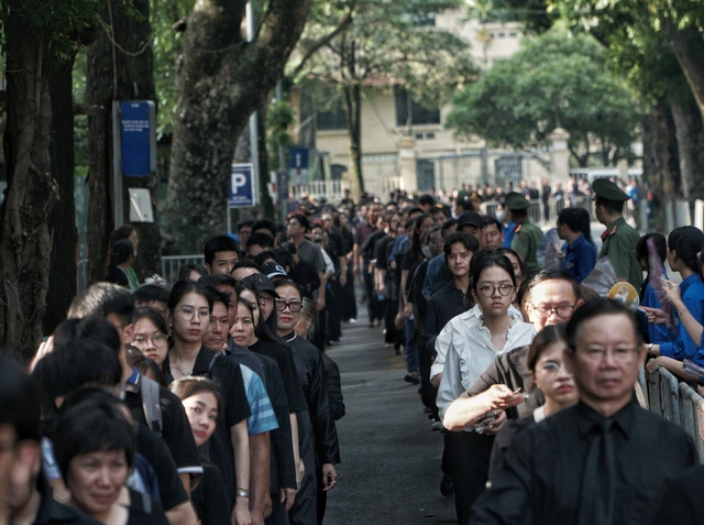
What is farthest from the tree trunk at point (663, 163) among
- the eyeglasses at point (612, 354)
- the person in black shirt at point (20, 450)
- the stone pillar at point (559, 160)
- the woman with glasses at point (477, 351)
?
the person in black shirt at point (20, 450)

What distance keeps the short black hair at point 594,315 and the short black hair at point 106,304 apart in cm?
180

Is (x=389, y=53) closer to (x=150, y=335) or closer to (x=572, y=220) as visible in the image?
(x=572, y=220)

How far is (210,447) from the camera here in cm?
578

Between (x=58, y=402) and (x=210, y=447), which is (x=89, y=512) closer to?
(x=58, y=402)

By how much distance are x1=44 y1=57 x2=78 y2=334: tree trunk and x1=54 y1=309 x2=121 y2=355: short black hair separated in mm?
6503

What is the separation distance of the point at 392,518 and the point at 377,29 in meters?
42.9

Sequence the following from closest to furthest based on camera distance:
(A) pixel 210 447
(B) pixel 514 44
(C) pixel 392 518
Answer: (A) pixel 210 447, (C) pixel 392 518, (B) pixel 514 44

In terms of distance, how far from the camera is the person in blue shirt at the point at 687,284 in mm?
7762

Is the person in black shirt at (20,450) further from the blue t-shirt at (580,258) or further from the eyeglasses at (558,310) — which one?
the blue t-shirt at (580,258)

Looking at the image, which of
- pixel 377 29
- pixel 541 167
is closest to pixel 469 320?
pixel 377 29

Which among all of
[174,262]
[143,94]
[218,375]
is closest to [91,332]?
[218,375]

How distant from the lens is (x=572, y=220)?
11664 mm

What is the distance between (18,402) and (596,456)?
1.59 metres

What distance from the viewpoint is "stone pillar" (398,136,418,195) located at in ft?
189
